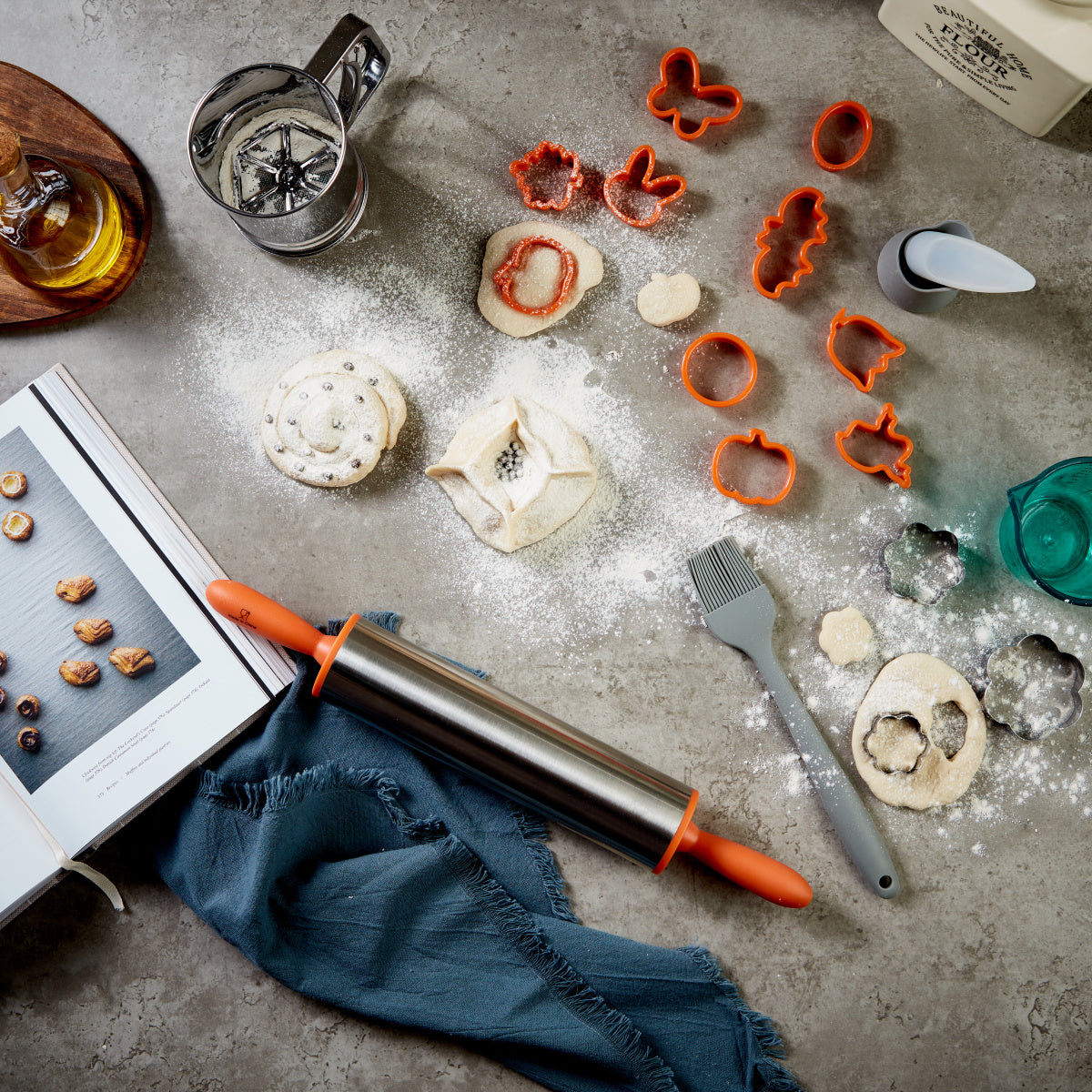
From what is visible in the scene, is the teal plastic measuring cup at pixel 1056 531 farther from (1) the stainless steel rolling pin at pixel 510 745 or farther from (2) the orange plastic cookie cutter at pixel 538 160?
(2) the orange plastic cookie cutter at pixel 538 160

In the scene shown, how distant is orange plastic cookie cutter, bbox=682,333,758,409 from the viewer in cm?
102

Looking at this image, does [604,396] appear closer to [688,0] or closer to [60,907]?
[688,0]

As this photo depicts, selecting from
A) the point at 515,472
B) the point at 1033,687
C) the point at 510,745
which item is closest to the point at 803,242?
the point at 515,472

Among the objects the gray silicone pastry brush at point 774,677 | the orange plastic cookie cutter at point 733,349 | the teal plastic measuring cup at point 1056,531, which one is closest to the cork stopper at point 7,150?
the orange plastic cookie cutter at point 733,349

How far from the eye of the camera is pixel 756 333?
1052mm

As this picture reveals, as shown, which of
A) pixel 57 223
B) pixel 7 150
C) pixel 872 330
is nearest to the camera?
pixel 7 150

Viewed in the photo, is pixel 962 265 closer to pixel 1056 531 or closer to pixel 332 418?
pixel 1056 531

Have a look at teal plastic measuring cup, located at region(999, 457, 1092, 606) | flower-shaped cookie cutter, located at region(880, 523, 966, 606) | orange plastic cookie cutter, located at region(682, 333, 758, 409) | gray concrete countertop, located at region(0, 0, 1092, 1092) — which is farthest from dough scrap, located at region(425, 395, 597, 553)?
teal plastic measuring cup, located at region(999, 457, 1092, 606)

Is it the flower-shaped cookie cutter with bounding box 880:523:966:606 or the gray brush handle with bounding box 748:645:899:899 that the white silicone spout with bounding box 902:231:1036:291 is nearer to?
the flower-shaped cookie cutter with bounding box 880:523:966:606

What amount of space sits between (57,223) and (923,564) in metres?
1.21

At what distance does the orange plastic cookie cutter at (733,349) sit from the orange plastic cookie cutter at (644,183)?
181mm

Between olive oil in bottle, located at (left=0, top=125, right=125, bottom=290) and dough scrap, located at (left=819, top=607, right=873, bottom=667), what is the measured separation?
1077 millimetres

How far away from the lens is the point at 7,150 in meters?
0.83

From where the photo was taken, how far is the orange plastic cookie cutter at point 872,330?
1017 mm
